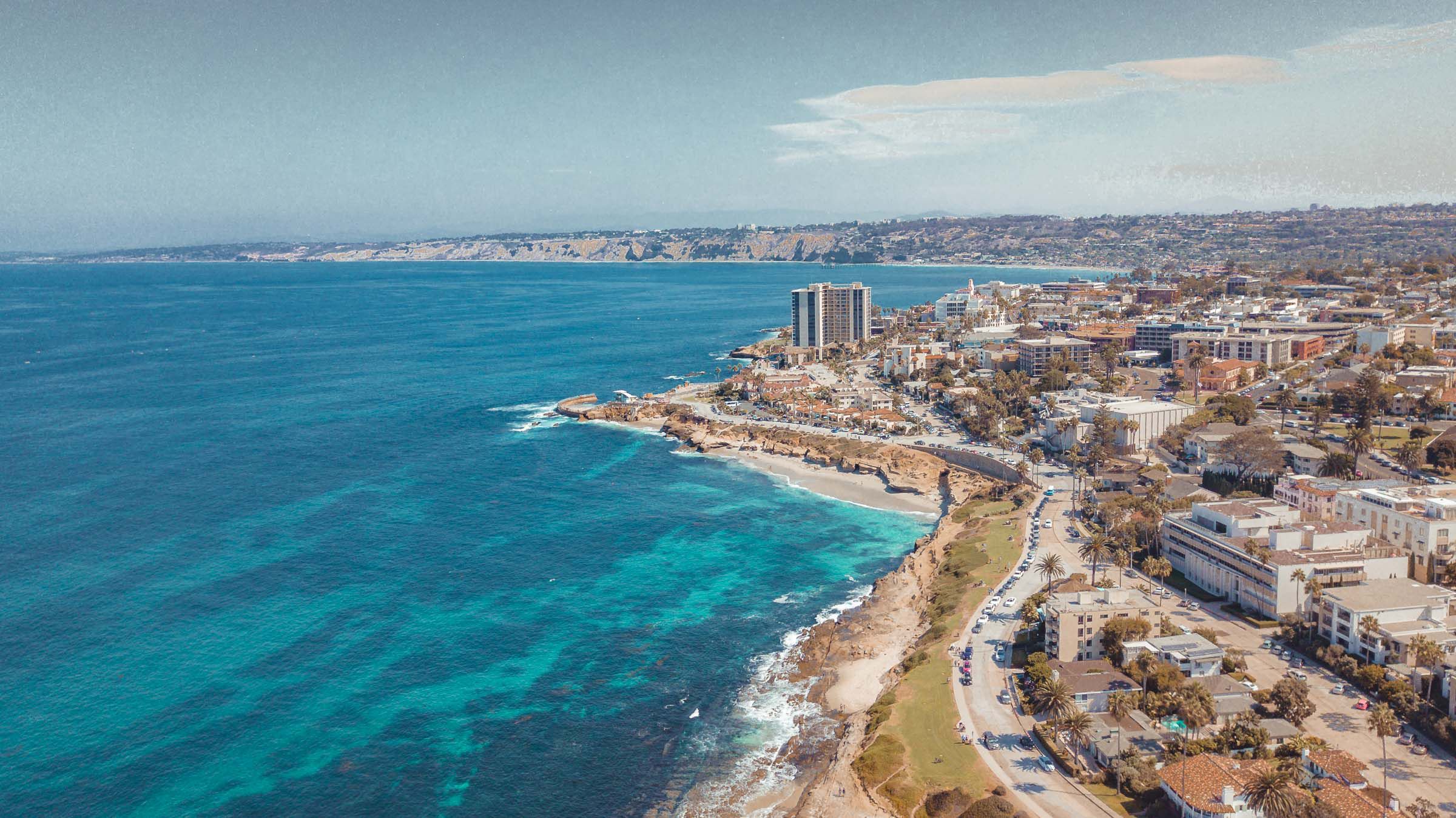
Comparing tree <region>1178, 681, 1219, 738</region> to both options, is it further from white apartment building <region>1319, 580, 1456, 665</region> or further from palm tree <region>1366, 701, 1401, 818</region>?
white apartment building <region>1319, 580, 1456, 665</region>

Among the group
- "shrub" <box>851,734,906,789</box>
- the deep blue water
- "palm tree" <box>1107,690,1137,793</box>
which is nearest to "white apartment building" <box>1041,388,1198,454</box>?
the deep blue water

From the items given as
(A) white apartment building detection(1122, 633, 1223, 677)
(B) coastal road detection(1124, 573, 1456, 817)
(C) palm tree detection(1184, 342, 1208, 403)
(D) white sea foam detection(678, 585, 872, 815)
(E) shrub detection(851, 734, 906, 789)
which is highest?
(C) palm tree detection(1184, 342, 1208, 403)

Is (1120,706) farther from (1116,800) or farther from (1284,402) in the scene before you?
(1284,402)

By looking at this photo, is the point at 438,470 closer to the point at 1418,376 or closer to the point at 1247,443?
the point at 1247,443

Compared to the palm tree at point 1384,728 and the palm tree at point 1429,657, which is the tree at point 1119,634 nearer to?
the palm tree at point 1384,728

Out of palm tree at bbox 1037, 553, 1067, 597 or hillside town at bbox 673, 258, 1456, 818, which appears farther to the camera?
palm tree at bbox 1037, 553, 1067, 597

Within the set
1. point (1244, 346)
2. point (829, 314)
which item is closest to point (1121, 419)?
point (1244, 346)
